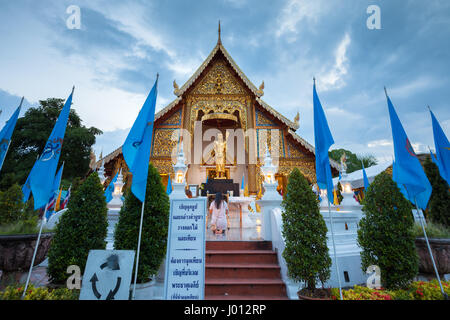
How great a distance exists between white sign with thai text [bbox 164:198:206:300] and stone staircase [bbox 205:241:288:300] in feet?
3.00

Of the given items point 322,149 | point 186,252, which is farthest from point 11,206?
point 322,149

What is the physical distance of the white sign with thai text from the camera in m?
2.23

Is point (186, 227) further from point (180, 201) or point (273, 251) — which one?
point (273, 251)

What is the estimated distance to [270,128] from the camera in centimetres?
1140

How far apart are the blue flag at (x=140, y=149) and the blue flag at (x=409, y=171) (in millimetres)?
3847

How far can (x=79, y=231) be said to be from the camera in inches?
111

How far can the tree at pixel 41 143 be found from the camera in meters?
14.0

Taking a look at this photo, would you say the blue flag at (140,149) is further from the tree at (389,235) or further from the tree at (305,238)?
the tree at (389,235)

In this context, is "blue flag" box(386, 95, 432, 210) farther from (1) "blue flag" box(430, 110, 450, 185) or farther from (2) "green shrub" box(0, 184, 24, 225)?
(2) "green shrub" box(0, 184, 24, 225)

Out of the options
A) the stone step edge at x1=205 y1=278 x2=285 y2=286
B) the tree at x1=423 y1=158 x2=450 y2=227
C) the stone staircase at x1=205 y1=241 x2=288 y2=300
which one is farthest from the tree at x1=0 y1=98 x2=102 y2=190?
the tree at x1=423 y1=158 x2=450 y2=227

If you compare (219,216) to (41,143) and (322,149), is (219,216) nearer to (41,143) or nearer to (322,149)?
(322,149)

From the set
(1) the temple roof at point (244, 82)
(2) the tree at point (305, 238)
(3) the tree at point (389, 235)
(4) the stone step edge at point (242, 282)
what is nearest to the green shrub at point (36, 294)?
(4) the stone step edge at point (242, 282)
